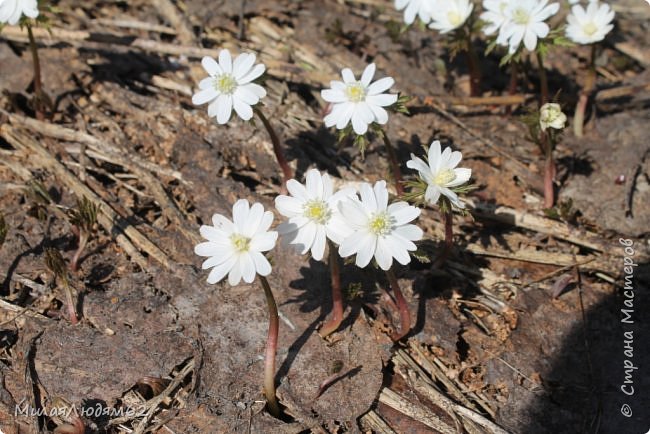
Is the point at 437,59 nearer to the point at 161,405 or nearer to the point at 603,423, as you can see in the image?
the point at 603,423

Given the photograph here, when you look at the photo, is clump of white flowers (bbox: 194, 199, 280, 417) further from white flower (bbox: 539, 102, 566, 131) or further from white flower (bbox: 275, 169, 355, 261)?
white flower (bbox: 539, 102, 566, 131)

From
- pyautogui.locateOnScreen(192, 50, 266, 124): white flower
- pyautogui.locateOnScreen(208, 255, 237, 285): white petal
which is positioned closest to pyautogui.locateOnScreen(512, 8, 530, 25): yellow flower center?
pyautogui.locateOnScreen(192, 50, 266, 124): white flower

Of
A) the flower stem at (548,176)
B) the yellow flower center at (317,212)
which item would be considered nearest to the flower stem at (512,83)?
the flower stem at (548,176)

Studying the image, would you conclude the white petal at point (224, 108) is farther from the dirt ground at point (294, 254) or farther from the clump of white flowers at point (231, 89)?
the dirt ground at point (294, 254)

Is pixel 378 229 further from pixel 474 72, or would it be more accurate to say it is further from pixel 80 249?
pixel 474 72

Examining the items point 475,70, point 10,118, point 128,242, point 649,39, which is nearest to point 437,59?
point 475,70

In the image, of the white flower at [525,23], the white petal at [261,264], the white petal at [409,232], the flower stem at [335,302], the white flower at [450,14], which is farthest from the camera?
the white flower at [450,14]
